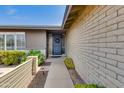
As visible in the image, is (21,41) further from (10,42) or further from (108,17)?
(108,17)

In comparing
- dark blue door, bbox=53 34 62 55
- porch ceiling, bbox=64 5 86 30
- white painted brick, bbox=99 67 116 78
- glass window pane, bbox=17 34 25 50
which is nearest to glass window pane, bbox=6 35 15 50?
glass window pane, bbox=17 34 25 50

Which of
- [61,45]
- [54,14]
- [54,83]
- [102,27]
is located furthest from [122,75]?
[61,45]

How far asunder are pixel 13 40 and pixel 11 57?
4.44 metres

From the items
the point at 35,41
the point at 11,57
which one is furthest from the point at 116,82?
the point at 35,41

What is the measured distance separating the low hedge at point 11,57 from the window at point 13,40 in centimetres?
375

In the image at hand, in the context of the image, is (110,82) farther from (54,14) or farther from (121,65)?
(54,14)

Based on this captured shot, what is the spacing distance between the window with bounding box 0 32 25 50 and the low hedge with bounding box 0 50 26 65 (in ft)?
12.3

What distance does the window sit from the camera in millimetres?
16438

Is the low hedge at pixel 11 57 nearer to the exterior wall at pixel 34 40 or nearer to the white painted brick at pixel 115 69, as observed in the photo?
the exterior wall at pixel 34 40

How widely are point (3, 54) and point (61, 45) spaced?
8.88 metres

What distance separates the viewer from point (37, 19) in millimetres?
18625

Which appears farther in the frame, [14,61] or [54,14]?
[54,14]

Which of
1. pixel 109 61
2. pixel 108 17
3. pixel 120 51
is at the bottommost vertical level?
pixel 109 61

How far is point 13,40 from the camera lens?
16469 millimetres
